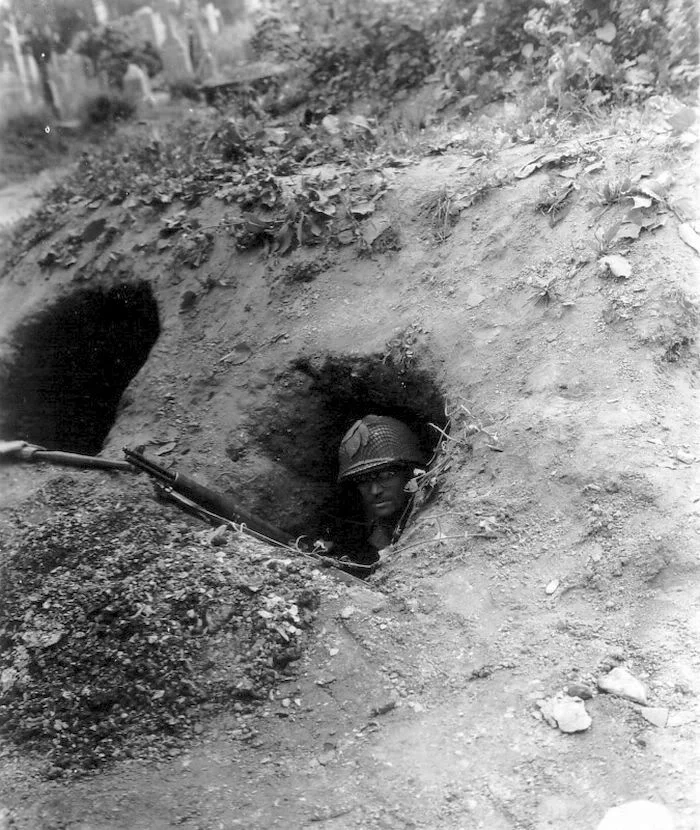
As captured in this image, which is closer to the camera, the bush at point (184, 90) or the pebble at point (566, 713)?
the pebble at point (566, 713)

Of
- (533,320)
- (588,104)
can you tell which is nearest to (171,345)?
(533,320)

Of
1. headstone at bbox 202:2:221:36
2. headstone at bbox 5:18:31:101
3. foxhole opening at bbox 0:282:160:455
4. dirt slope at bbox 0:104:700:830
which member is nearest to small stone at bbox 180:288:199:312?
dirt slope at bbox 0:104:700:830

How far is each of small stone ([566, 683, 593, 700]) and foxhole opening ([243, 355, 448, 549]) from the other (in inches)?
82.8

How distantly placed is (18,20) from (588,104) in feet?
16.2

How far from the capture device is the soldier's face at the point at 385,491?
195 inches

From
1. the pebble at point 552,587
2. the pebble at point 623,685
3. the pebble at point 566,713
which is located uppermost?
the pebble at point 552,587

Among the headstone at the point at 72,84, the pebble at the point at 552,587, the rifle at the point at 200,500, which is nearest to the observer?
the pebble at the point at 552,587

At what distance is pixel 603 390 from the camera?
3.65 meters

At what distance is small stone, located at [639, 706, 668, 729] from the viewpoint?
2.56m

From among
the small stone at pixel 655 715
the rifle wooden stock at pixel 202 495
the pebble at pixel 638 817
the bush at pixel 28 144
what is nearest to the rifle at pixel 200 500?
the rifle wooden stock at pixel 202 495

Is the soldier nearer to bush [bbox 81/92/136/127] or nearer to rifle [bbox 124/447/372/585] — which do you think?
rifle [bbox 124/447/372/585]

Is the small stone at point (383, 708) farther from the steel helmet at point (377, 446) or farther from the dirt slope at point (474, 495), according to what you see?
the steel helmet at point (377, 446)

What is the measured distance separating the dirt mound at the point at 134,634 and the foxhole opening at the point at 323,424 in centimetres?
124

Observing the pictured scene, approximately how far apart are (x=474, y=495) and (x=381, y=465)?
122 cm
